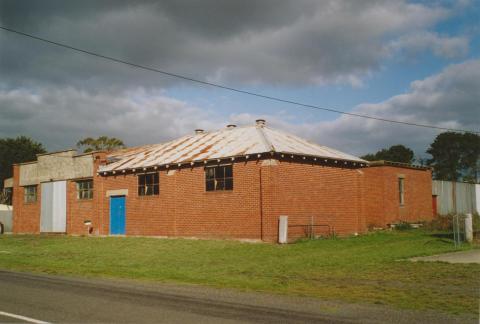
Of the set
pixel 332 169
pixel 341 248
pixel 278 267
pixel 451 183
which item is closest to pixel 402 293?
pixel 278 267

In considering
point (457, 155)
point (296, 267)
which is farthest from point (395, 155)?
point (296, 267)

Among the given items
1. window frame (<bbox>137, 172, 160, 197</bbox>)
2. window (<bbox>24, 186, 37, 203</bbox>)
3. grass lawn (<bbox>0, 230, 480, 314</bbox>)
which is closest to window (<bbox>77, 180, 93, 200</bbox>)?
window frame (<bbox>137, 172, 160, 197</bbox>)

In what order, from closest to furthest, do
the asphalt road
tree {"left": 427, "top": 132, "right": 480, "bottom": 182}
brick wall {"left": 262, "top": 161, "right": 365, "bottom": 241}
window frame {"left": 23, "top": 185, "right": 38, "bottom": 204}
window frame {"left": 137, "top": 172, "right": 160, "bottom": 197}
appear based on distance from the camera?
the asphalt road → brick wall {"left": 262, "top": 161, "right": 365, "bottom": 241} → window frame {"left": 137, "top": 172, "right": 160, "bottom": 197} → window frame {"left": 23, "top": 185, "right": 38, "bottom": 204} → tree {"left": 427, "top": 132, "right": 480, "bottom": 182}

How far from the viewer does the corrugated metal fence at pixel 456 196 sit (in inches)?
1535

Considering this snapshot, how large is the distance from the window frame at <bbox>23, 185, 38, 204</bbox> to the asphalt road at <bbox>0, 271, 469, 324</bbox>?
29.4m

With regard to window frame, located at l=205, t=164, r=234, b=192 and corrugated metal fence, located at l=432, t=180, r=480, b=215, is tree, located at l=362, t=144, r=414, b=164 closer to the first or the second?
corrugated metal fence, located at l=432, t=180, r=480, b=215

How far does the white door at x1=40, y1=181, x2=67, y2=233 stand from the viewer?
35.3m

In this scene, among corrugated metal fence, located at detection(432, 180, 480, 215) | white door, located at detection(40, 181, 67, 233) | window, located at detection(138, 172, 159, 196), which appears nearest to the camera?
window, located at detection(138, 172, 159, 196)

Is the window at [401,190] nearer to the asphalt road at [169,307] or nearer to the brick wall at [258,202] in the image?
the brick wall at [258,202]

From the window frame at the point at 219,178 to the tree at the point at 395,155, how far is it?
71.2 meters

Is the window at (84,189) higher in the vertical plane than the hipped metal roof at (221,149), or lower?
lower

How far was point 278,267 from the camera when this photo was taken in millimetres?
15250

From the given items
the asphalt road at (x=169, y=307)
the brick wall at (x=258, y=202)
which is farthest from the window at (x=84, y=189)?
the asphalt road at (x=169, y=307)

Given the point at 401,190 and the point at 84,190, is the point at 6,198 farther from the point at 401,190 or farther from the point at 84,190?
the point at 401,190
